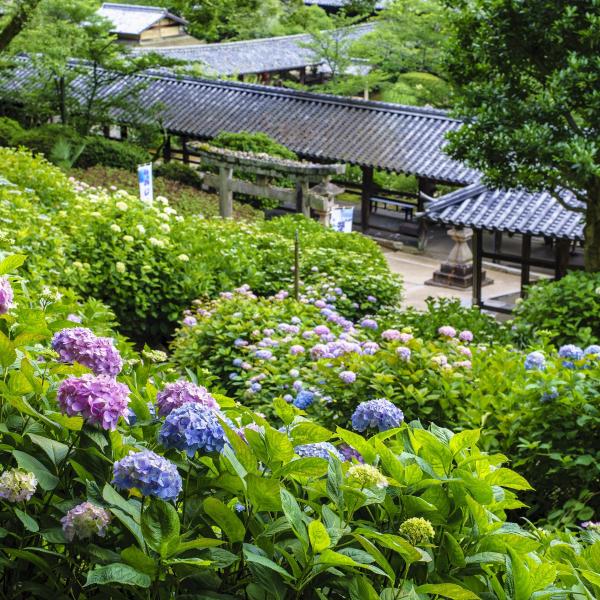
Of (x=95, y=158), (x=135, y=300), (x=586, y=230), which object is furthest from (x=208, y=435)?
(x=95, y=158)

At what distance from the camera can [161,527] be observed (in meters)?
2.26

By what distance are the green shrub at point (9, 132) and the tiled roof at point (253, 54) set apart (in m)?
11.6

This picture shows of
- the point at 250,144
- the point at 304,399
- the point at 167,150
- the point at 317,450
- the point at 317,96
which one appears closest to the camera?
the point at 317,450

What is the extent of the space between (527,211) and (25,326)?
1551cm

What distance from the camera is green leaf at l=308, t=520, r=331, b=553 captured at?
2.21 m

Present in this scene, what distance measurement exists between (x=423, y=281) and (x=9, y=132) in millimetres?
11135

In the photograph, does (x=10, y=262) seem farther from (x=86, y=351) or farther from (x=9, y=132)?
Result: (x=9, y=132)

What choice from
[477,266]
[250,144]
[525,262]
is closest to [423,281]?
[525,262]

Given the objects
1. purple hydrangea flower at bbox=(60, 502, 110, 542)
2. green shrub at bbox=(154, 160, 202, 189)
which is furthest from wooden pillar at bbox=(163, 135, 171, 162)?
purple hydrangea flower at bbox=(60, 502, 110, 542)

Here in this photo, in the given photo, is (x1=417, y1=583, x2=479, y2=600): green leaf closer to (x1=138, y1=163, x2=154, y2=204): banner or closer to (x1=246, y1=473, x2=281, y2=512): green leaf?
(x1=246, y1=473, x2=281, y2=512): green leaf

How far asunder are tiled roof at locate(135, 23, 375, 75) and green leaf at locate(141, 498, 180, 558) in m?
34.4

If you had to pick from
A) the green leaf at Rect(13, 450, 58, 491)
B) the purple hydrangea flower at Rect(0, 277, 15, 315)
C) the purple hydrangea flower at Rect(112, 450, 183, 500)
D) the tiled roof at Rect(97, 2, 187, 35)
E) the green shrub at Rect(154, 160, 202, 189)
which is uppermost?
the tiled roof at Rect(97, 2, 187, 35)

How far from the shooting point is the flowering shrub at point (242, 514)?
7.40ft

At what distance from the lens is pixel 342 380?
21.9 ft
